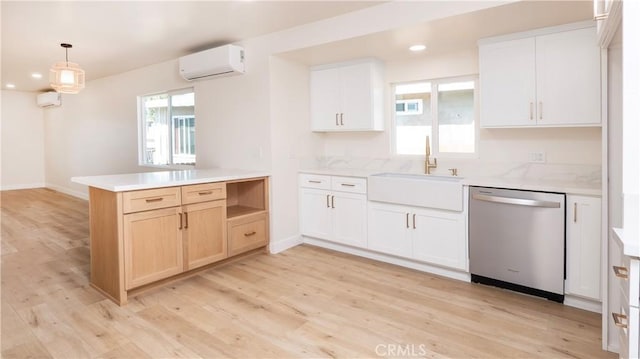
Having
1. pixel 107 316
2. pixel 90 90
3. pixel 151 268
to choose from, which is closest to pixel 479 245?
pixel 151 268

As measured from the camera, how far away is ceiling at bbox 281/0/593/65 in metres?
2.54

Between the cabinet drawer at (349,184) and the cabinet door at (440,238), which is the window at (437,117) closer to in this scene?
the cabinet drawer at (349,184)

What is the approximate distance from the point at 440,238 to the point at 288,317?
4.97 ft

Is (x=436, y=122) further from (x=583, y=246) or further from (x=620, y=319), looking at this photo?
(x=620, y=319)

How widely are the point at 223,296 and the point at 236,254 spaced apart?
0.76 meters

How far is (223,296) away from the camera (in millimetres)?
2934

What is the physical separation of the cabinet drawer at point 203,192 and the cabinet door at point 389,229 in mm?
1470

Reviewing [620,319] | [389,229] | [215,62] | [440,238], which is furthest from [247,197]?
[620,319]

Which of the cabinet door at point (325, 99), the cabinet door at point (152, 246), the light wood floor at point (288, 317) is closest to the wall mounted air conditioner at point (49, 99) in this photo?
the light wood floor at point (288, 317)

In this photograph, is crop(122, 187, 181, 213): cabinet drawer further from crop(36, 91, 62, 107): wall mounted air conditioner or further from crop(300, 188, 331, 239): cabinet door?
crop(36, 91, 62, 107): wall mounted air conditioner

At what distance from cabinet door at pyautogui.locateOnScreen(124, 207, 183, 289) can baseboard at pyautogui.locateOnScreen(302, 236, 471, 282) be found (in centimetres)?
163

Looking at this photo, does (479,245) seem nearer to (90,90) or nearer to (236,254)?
(236,254)

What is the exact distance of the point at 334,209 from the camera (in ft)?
13.1

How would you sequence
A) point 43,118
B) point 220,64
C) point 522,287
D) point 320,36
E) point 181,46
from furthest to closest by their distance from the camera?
1. point 43,118
2. point 181,46
3. point 220,64
4. point 320,36
5. point 522,287
